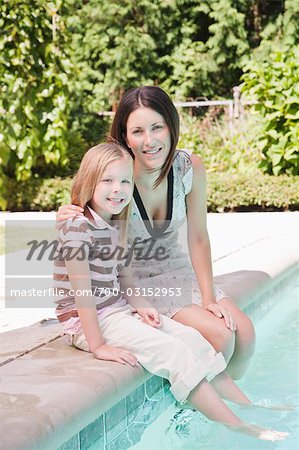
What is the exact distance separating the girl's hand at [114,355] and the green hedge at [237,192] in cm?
708

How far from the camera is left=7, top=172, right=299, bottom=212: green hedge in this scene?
9320mm

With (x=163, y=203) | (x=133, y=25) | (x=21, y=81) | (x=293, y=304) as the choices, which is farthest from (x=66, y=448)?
(x=133, y=25)

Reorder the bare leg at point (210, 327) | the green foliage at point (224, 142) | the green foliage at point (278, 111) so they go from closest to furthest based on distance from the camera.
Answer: the bare leg at point (210, 327)
the green foliage at point (278, 111)
the green foliage at point (224, 142)

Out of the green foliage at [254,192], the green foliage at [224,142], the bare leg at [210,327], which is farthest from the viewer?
the green foliage at [224,142]

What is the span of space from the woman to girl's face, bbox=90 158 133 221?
18 centimetres

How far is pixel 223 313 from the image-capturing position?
2717 mm

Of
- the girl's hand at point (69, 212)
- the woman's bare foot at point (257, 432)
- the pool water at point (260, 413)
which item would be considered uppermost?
the girl's hand at point (69, 212)

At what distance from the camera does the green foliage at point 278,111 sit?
9555 mm

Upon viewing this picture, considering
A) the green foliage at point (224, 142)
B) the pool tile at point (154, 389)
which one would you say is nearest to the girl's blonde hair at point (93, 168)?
the pool tile at point (154, 389)

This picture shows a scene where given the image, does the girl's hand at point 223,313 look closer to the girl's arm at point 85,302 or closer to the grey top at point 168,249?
the grey top at point 168,249

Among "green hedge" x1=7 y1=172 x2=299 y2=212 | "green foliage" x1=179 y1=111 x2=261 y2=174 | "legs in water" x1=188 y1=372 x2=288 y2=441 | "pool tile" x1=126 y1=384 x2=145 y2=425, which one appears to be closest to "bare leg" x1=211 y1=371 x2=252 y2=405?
"legs in water" x1=188 y1=372 x2=288 y2=441

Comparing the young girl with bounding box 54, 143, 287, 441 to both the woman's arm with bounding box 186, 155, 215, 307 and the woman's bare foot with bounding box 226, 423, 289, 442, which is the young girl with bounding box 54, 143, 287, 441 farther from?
the woman's arm with bounding box 186, 155, 215, 307

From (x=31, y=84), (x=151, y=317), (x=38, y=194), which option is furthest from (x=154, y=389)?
(x=38, y=194)

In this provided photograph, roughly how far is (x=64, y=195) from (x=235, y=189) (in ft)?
6.84
